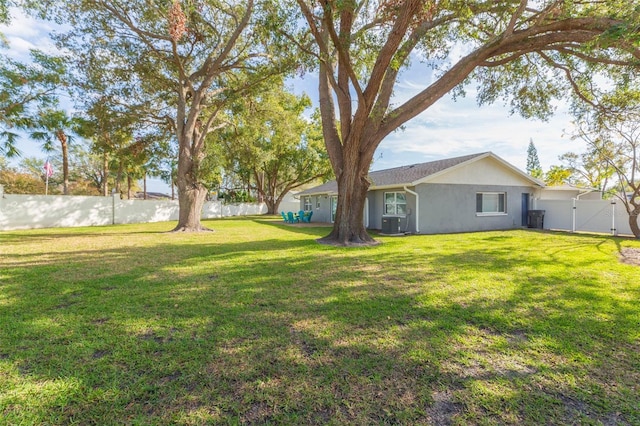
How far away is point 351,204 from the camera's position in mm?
9250

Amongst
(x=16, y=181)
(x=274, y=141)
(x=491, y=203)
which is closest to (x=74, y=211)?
(x=274, y=141)

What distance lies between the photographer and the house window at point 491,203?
46.5 feet

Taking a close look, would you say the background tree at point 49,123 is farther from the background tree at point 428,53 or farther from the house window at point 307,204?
the house window at point 307,204

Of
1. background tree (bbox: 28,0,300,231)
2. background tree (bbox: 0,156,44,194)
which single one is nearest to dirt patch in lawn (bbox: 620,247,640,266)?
background tree (bbox: 28,0,300,231)

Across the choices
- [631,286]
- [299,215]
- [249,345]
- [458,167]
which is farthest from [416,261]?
[299,215]

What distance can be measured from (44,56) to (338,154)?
13.6 metres

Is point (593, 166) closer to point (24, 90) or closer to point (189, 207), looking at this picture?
point (189, 207)

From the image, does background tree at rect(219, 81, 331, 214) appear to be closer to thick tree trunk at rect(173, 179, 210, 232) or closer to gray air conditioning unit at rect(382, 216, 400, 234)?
thick tree trunk at rect(173, 179, 210, 232)

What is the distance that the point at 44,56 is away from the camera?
12242 mm

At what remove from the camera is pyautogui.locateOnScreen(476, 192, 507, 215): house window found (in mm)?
14172

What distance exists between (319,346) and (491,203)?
14.7 metres

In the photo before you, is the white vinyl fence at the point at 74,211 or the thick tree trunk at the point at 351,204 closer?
the thick tree trunk at the point at 351,204

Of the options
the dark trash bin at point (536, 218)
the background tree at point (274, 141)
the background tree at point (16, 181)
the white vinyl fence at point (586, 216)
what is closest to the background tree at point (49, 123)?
the background tree at point (274, 141)

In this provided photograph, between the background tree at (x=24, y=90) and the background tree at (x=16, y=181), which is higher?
the background tree at (x=24, y=90)
